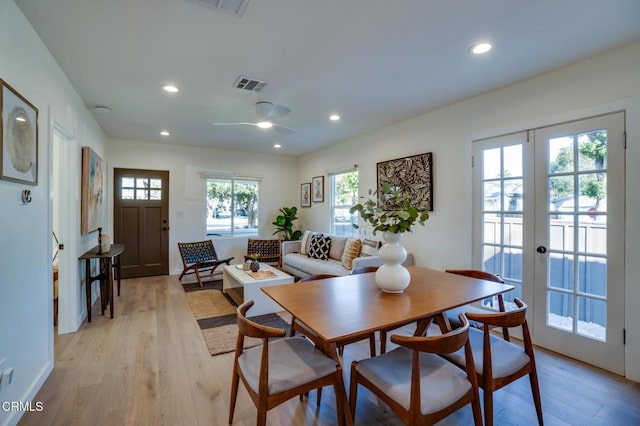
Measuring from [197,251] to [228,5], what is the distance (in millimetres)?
4435

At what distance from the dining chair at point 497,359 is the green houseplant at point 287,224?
194 inches

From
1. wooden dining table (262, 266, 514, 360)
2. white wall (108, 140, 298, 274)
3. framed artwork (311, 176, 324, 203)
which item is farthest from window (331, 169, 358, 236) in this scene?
wooden dining table (262, 266, 514, 360)

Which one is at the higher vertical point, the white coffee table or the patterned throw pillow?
the patterned throw pillow

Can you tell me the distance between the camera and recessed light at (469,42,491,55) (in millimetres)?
2220

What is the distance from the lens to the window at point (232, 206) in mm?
6078

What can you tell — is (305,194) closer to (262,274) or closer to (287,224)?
(287,224)

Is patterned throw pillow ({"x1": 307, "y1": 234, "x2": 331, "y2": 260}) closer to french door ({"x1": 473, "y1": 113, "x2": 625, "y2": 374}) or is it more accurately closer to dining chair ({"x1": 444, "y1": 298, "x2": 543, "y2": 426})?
french door ({"x1": 473, "y1": 113, "x2": 625, "y2": 374})

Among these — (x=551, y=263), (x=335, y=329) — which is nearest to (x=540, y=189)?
(x=551, y=263)

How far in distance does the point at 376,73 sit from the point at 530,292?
2.54 meters

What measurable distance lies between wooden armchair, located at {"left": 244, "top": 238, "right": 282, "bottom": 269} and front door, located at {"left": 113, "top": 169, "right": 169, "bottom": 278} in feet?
5.31

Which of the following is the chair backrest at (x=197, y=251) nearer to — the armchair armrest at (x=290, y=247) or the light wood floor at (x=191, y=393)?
the armchair armrest at (x=290, y=247)

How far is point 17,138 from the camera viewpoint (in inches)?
70.5

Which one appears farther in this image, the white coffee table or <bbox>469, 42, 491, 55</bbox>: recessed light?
the white coffee table

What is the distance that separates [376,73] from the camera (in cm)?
269
